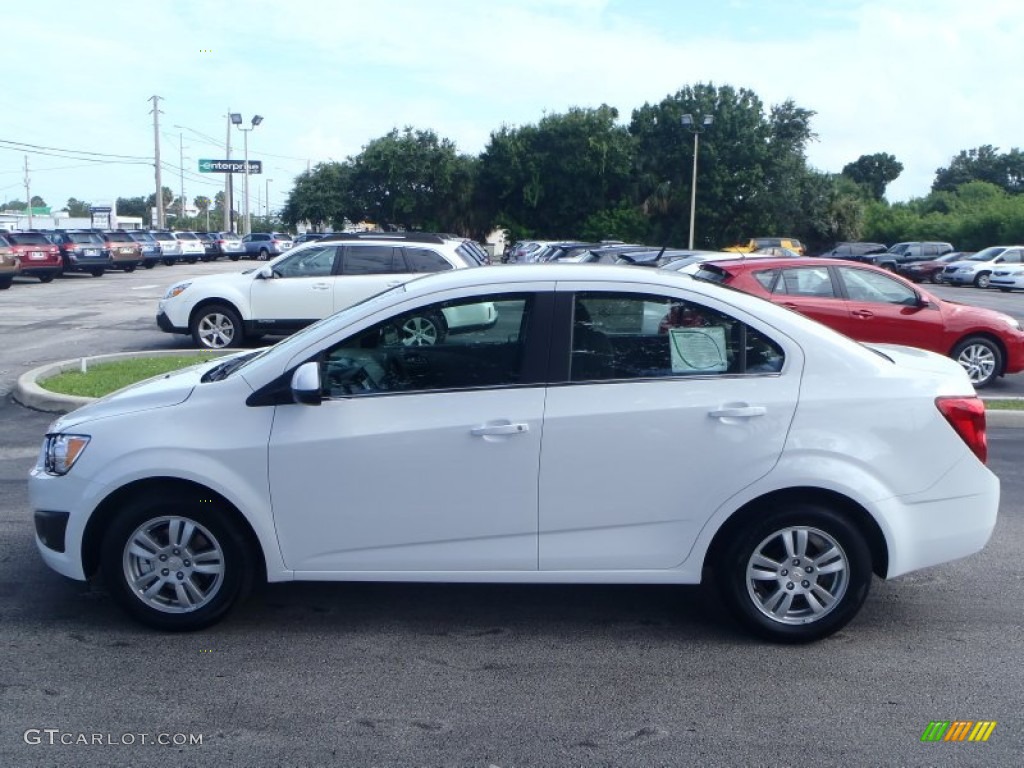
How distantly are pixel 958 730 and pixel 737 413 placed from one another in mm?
1606

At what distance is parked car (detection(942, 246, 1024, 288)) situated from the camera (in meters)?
41.1

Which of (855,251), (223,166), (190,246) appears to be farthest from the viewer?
(223,166)

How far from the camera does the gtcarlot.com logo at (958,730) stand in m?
4.17

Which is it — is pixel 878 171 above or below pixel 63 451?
above

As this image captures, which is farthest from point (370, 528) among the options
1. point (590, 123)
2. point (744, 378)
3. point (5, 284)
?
point (590, 123)

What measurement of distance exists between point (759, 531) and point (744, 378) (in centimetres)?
73

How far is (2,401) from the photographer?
11.4m

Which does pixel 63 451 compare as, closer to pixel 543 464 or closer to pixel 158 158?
pixel 543 464

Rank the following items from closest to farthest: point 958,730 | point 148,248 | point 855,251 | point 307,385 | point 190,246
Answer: point 958,730 < point 307,385 < point 148,248 < point 855,251 < point 190,246

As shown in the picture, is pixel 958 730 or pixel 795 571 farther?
pixel 795 571

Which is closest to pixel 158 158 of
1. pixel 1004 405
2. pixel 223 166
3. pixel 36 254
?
pixel 223 166

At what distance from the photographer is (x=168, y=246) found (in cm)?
5281

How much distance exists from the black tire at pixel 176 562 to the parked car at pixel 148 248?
4368 centimetres

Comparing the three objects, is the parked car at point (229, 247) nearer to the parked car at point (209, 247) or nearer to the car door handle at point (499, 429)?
the parked car at point (209, 247)
